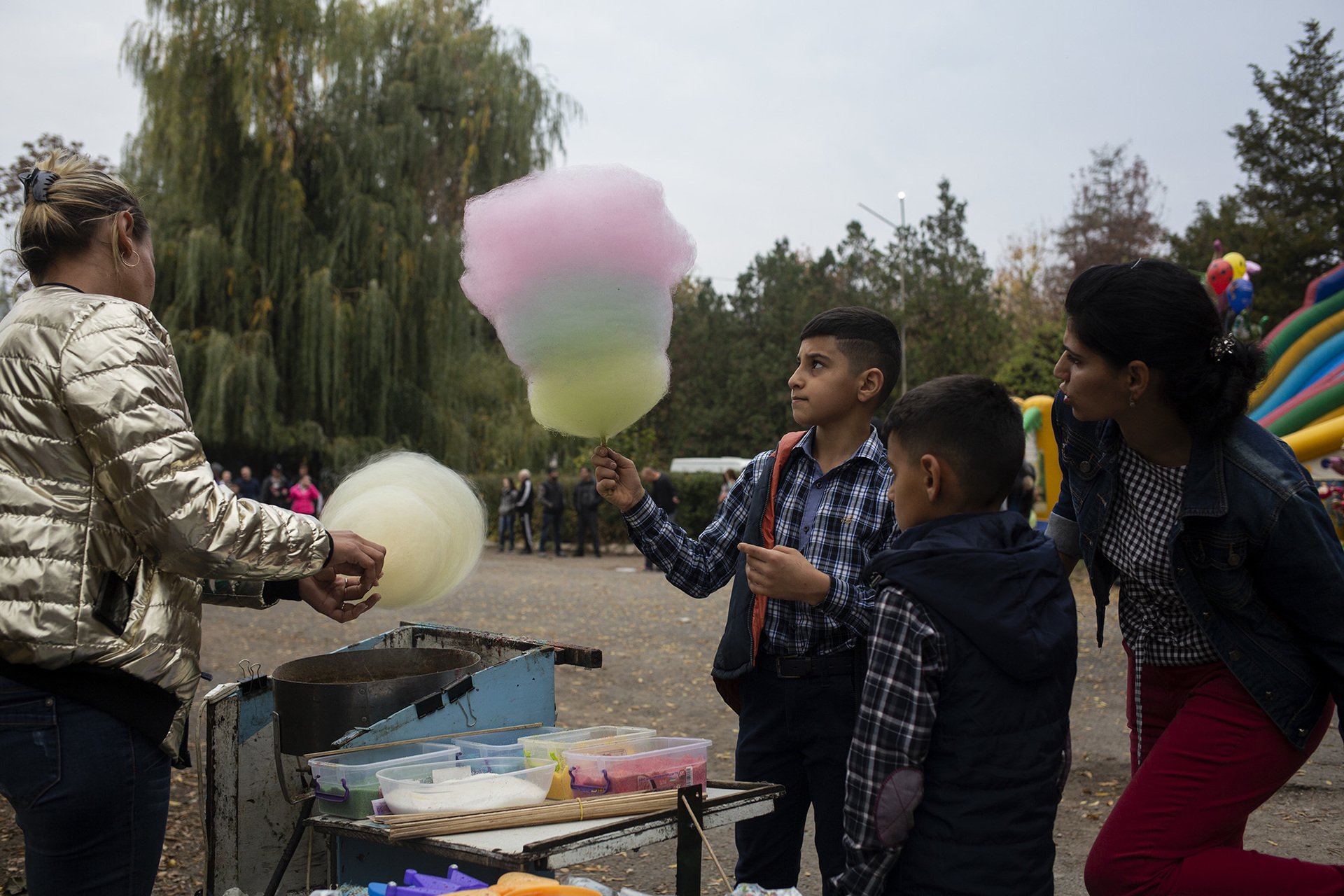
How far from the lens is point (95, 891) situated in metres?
1.84

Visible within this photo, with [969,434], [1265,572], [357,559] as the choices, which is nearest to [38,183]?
Answer: [357,559]

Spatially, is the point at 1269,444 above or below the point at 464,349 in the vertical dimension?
below

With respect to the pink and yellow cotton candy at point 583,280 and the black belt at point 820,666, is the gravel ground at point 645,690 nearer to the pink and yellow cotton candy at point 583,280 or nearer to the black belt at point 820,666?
the black belt at point 820,666

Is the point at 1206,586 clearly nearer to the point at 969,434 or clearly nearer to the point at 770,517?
the point at 969,434

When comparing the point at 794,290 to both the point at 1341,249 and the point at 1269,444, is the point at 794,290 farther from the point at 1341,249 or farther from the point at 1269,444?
the point at 1269,444

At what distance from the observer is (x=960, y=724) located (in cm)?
190

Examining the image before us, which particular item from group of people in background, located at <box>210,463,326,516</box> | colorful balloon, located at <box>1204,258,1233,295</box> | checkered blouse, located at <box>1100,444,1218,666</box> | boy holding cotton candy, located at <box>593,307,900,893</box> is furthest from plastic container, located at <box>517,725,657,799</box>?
group of people in background, located at <box>210,463,326,516</box>

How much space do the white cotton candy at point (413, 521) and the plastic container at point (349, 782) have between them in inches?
23.9

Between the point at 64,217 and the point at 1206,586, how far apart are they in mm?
2407

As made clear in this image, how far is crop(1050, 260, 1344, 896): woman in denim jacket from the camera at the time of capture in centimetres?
207

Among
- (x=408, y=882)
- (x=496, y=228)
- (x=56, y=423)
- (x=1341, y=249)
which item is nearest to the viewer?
(x=56, y=423)

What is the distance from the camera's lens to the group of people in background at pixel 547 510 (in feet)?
58.2

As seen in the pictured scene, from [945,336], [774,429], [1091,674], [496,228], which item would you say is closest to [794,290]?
[774,429]

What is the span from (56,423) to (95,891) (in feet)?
2.76
